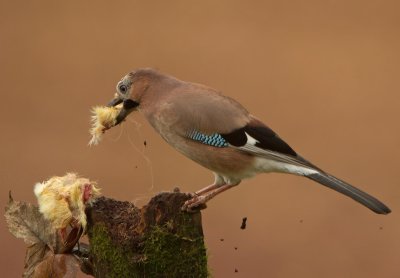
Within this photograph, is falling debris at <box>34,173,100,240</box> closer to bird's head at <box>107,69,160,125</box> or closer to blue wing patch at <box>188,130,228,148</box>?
blue wing patch at <box>188,130,228,148</box>

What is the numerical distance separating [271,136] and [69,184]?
1.15m

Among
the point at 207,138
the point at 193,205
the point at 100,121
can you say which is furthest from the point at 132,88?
the point at 193,205

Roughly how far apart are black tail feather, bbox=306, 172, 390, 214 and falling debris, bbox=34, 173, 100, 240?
1190 mm

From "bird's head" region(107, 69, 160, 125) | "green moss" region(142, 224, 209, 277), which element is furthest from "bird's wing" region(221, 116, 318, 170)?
"green moss" region(142, 224, 209, 277)

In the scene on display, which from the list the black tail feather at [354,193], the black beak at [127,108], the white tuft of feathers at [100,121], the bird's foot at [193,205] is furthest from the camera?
the black beak at [127,108]

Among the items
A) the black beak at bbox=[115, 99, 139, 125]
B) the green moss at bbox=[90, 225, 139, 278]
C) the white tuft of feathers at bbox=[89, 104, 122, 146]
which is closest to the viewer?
the green moss at bbox=[90, 225, 139, 278]

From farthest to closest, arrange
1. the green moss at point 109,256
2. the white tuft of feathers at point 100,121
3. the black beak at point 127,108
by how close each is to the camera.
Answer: the black beak at point 127,108 → the white tuft of feathers at point 100,121 → the green moss at point 109,256

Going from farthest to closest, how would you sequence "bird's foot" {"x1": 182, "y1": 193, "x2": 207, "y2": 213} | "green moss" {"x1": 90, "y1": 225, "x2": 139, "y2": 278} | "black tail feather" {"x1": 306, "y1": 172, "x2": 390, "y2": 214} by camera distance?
1. "black tail feather" {"x1": 306, "y1": 172, "x2": 390, "y2": 214}
2. "bird's foot" {"x1": 182, "y1": 193, "x2": 207, "y2": 213}
3. "green moss" {"x1": 90, "y1": 225, "x2": 139, "y2": 278}

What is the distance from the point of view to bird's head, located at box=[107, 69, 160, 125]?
10.6 feet

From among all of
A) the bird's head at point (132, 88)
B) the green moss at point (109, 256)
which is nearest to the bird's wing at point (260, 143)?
the bird's head at point (132, 88)

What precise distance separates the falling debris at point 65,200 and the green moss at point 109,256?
7cm

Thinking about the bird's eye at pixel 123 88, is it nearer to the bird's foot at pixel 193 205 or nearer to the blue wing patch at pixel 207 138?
the blue wing patch at pixel 207 138

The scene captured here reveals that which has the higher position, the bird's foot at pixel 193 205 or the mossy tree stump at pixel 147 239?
the bird's foot at pixel 193 205

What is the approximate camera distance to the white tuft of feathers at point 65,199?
2.21 meters
